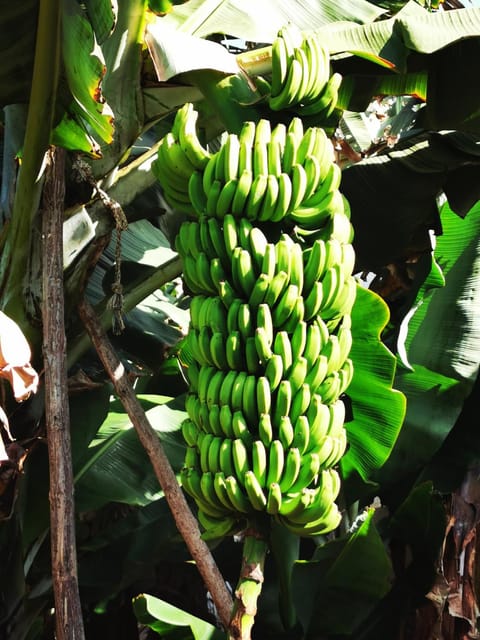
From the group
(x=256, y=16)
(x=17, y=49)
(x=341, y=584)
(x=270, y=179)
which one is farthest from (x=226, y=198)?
(x=341, y=584)

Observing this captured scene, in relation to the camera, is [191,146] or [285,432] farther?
[191,146]

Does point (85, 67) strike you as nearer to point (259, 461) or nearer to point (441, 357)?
point (259, 461)

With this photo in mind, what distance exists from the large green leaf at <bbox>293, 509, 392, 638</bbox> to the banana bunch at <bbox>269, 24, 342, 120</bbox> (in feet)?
3.05

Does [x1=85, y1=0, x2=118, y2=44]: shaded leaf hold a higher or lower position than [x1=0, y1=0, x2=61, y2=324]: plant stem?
higher

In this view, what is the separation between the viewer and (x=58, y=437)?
1.54 meters

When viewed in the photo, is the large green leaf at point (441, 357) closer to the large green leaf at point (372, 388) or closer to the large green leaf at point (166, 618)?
the large green leaf at point (372, 388)

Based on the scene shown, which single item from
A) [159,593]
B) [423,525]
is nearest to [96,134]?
[423,525]

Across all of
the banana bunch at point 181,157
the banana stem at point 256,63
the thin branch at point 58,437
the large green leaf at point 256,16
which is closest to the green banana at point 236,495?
the thin branch at point 58,437

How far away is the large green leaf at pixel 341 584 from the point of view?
1.95m

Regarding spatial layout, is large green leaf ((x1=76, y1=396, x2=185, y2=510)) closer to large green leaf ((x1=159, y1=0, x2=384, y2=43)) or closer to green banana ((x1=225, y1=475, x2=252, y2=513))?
green banana ((x1=225, y1=475, x2=252, y2=513))

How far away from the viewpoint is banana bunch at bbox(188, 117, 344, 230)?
1.52 metres

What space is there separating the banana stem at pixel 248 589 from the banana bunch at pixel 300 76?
828mm

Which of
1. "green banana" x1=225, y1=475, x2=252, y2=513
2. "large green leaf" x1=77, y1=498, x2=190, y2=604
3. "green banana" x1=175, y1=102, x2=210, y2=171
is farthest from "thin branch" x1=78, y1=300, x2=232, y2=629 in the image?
"large green leaf" x1=77, y1=498, x2=190, y2=604

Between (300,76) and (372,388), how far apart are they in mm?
711
